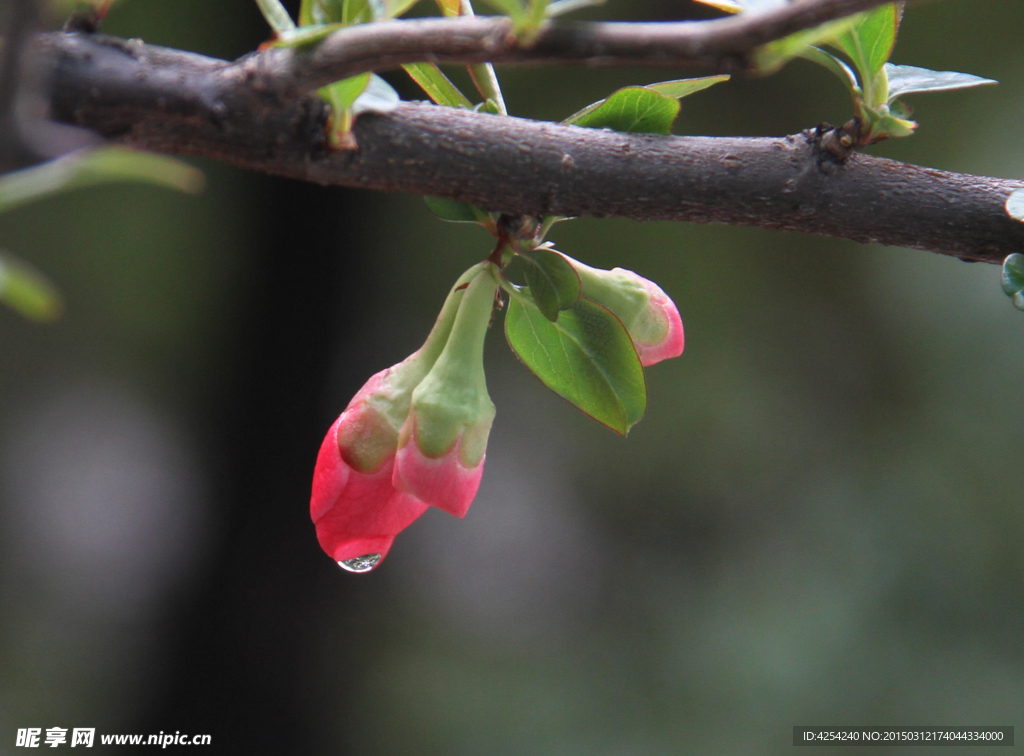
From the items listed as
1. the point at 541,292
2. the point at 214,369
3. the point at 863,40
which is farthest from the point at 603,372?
the point at 214,369

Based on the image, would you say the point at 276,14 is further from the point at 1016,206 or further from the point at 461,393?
the point at 1016,206

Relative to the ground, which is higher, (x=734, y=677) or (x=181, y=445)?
(x=181, y=445)

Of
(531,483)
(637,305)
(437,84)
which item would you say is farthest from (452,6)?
(531,483)

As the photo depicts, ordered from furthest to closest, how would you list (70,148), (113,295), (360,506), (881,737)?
(113,295)
(881,737)
(360,506)
(70,148)

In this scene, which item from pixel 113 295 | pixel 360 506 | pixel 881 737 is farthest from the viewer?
pixel 113 295

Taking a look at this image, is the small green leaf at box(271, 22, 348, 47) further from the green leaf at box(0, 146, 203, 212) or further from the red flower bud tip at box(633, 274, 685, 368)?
the red flower bud tip at box(633, 274, 685, 368)

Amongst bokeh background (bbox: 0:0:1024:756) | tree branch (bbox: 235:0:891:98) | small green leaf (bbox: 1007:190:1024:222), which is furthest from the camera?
bokeh background (bbox: 0:0:1024:756)

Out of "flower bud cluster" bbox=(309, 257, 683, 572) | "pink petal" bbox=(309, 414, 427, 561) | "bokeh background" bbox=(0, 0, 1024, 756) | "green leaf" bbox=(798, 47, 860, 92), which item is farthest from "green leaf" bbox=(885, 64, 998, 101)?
"bokeh background" bbox=(0, 0, 1024, 756)

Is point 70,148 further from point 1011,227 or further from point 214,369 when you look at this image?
point 214,369
